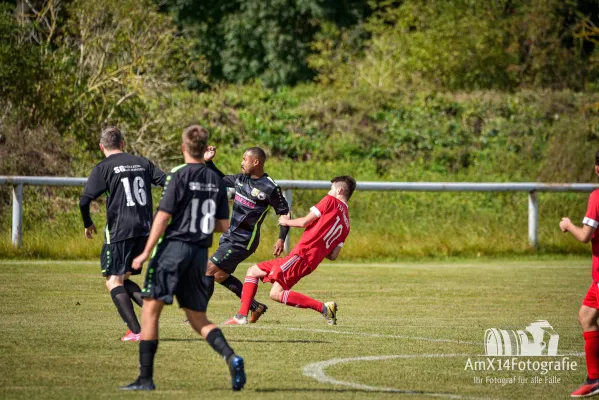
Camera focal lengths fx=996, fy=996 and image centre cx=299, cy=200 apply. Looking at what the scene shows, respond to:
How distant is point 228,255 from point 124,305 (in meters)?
2.05

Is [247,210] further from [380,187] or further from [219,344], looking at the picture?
[380,187]

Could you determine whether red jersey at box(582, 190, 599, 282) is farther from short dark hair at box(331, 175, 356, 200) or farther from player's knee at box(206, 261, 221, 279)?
player's knee at box(206, 261, 221, 279)

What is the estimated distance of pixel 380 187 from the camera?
18906 millimetres

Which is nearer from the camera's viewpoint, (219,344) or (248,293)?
(219,344)

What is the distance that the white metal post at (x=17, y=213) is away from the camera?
17.3 m

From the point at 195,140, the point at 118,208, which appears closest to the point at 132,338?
the point at 118,208

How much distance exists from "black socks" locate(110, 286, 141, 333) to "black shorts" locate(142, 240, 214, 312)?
7.45 ft

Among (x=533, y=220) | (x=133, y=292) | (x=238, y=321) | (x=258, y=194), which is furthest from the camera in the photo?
(x=533, y=220)

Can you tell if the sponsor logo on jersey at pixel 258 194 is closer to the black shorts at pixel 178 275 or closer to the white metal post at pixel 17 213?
the black shorts at pixel 178 275

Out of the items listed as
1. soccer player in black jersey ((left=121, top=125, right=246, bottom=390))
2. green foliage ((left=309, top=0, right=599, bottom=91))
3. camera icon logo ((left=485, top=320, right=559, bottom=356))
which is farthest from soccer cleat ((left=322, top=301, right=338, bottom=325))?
green foliage ((left=309, top=0, right=599, bottom=91))

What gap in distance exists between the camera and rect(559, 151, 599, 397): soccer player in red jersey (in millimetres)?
7676

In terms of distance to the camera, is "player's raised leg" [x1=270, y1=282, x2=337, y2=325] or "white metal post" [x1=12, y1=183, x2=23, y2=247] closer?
"player's raised leg" [x1=270, y1=282, x2=337, y2=325]

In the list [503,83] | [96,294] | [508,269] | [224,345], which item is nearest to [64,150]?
[96,294]

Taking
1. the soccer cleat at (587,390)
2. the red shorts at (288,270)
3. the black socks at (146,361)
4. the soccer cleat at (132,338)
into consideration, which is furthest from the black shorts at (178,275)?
the red shorts at (288,270)
